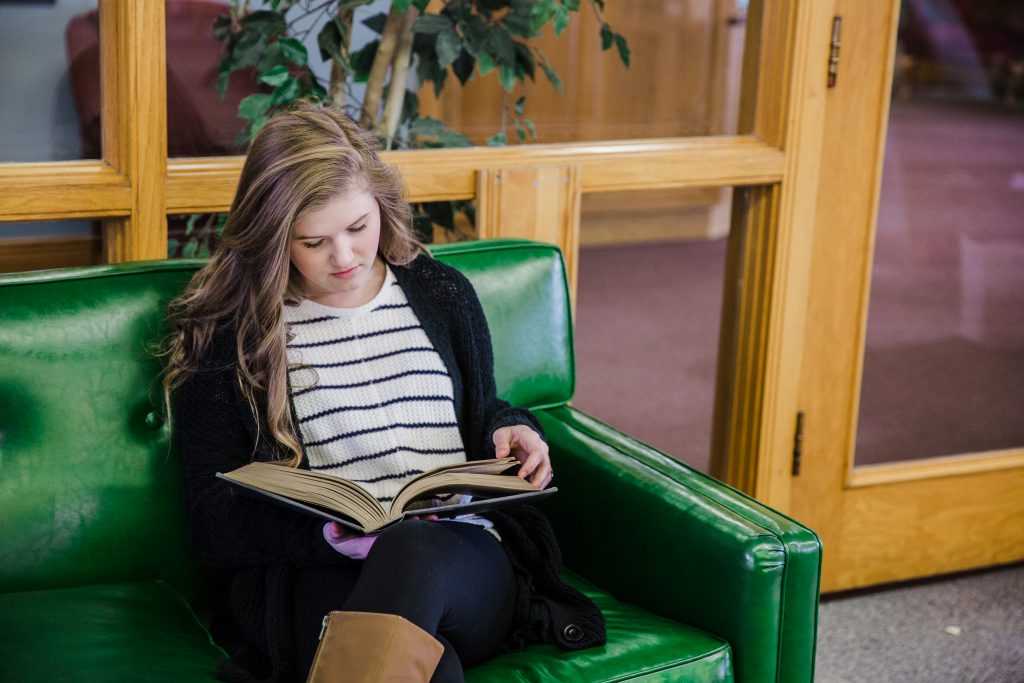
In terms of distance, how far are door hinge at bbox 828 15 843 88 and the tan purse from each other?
1.53 meters

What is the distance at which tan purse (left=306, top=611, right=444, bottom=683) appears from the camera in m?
1.35

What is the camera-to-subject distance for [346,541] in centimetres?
152

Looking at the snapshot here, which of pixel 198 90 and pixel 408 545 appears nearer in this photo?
pixel 408 545

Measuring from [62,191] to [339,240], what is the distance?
574 millimetres

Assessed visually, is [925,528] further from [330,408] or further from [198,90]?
[198,90]

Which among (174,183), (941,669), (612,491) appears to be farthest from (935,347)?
(174,183)

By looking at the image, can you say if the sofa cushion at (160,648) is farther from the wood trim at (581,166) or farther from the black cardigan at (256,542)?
the wood trim at (581,166)

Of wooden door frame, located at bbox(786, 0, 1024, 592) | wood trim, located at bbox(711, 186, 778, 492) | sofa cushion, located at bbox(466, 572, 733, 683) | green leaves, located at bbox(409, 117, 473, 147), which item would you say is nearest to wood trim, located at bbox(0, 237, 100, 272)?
green leaves, located at bbox(409, 117, 473, 147)

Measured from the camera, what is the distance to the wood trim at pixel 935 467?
268cm

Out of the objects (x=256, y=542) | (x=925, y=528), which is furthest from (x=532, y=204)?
(x=925, y=528)

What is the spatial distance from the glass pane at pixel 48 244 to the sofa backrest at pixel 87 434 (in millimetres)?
271

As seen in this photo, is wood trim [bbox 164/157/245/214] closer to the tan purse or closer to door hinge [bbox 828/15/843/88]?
the tan purse

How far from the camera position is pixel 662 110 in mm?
2408

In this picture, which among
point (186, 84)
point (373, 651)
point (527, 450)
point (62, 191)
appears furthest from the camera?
point (186, 84)
